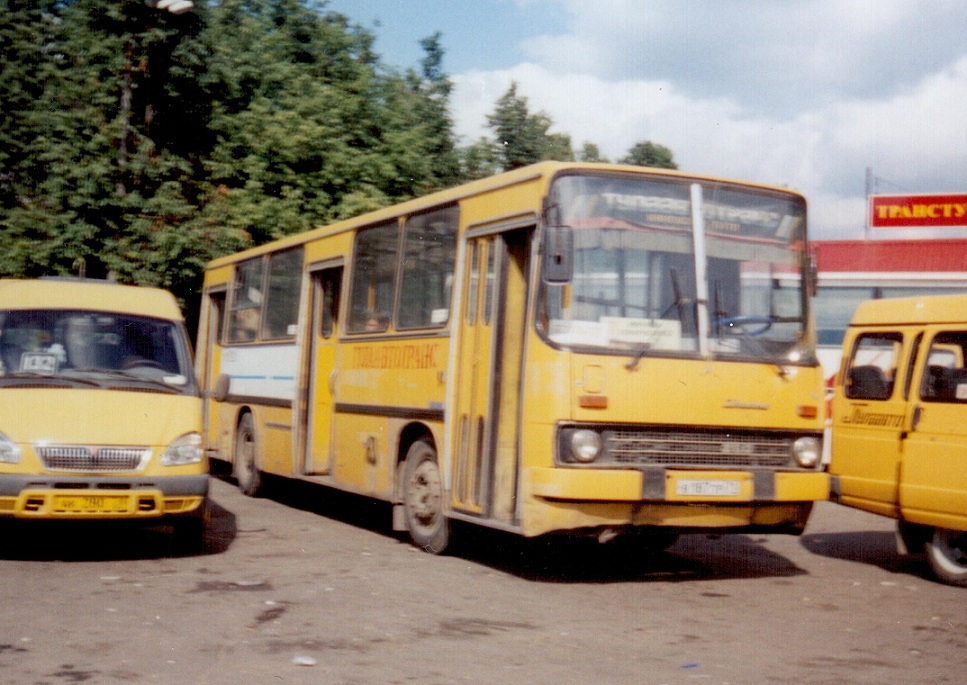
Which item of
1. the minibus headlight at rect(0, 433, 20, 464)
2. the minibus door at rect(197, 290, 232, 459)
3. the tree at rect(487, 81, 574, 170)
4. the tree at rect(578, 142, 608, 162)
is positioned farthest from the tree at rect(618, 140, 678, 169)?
the minibus headlight at rect(0, 433, 20, 464)

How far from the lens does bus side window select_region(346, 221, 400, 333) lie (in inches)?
474

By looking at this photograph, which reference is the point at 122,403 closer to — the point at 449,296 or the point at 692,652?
the point at 449,296

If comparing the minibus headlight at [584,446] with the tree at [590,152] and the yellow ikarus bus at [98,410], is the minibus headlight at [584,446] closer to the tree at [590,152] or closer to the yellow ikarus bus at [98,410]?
the yellow ikarus bus at [98,410]

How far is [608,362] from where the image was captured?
8.87 metres

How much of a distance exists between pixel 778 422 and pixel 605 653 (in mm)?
3084

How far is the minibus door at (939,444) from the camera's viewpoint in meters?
9.52

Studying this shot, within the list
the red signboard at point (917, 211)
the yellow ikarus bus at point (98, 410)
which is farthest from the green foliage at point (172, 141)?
the red signboard at point (917, 211)

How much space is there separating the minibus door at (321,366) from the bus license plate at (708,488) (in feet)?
18.1

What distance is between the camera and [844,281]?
79.9 ft

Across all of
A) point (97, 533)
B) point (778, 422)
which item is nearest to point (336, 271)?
point (97, 533)

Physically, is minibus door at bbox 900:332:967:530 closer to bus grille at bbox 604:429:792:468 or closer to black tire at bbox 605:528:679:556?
bus grille at bbox 604:429:792:468

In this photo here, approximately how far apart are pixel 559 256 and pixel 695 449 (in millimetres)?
1708

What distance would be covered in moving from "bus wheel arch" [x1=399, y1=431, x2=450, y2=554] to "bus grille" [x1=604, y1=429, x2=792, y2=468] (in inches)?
78.9

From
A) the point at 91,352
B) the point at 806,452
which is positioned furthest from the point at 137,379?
the point at 806,452
